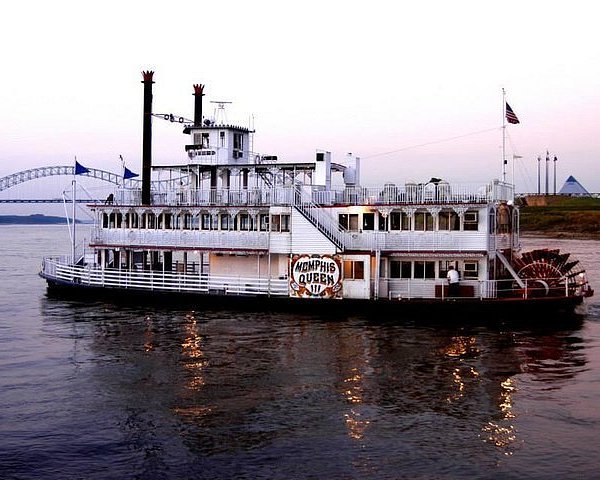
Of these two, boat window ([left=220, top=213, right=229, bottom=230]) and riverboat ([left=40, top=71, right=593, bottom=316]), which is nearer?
riverboat ([left=40, top=71, right=593, bottom=316])

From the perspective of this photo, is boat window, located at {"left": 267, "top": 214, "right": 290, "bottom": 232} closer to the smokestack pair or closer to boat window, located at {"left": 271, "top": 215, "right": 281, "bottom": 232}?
boat window, located at {"left": 271, "top": 215, "right": 281, "bottom": 232}

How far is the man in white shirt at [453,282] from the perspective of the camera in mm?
35969

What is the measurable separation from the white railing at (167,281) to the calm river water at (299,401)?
14.1ft

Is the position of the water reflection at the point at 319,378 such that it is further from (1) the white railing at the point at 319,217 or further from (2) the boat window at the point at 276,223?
(2) the boat window at the point at 276,223

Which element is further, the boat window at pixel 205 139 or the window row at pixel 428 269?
the boat window at pixel 205 139

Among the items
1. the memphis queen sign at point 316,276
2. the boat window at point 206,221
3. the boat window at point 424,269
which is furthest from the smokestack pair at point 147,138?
the boat window at point 424,269

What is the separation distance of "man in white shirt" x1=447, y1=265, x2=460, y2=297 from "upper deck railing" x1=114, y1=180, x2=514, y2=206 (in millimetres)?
3370

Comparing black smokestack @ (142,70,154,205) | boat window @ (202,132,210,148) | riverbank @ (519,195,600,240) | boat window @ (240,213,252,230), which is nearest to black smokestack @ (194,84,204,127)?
black smokestack @ (142,70,154,205)

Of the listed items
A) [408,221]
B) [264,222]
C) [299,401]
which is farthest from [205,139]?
[299,401]

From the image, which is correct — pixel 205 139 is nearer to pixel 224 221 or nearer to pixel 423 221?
A: pixel 224 221

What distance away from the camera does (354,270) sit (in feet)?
124

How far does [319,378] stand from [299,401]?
2.92 m

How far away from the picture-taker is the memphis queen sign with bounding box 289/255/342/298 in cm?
3781

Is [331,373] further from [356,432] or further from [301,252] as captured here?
[301,252]
